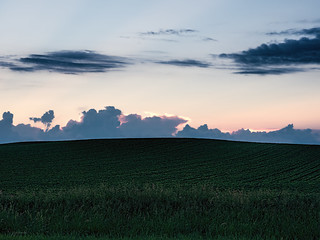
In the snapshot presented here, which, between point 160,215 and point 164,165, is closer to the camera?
point 160,215

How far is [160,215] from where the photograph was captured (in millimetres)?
11453

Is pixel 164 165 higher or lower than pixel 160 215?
lower

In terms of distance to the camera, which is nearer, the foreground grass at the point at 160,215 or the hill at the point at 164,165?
the foreground grass at the point at 160,215

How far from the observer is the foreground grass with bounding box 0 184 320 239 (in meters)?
9.93

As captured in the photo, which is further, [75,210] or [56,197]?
[56,197]

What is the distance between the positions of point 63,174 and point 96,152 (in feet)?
72.1

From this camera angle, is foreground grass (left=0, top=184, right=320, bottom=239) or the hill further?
the hill

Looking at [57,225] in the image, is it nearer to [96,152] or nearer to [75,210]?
[75,210]

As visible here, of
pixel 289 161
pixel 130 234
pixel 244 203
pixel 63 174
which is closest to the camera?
pixel 130 234

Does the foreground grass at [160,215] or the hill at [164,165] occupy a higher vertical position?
the foreground grass at [160,215]

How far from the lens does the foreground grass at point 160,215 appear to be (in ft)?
32.6

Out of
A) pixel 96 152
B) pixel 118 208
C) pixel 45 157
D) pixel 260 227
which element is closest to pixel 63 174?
pixel 45 157

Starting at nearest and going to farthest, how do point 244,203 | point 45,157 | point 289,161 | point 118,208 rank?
point 118,208 → point 244,203 → point 289,161 → point 45,157

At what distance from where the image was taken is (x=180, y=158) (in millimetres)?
51875
